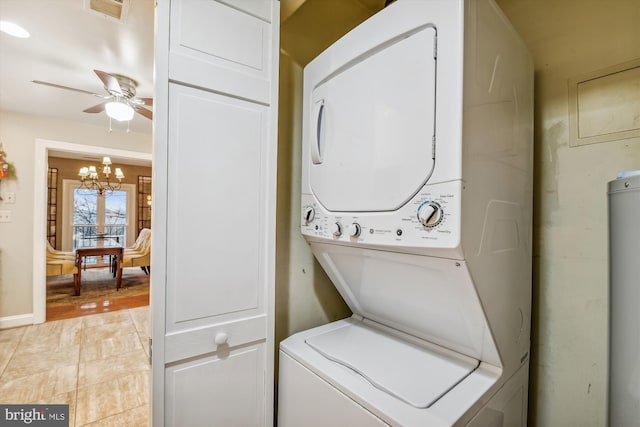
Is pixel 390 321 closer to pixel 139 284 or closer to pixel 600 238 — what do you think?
pixel 600 238

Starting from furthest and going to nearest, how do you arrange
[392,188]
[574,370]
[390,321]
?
[390,321] → [574,370] → [392,188]

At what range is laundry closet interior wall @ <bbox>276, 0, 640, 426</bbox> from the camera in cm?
103

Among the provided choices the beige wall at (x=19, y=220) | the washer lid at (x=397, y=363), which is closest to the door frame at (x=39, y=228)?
the beige wall at (x=19, y=220)

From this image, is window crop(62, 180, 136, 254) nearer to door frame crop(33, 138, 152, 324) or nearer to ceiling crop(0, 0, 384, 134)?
door frame crop(33, 138, 152, 324)

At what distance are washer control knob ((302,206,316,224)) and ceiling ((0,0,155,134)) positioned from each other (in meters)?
1.65

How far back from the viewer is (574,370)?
110cm

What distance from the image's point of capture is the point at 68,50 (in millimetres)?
2205

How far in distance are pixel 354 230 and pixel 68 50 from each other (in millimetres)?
2709

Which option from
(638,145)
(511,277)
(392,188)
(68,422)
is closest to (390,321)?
(511,277)

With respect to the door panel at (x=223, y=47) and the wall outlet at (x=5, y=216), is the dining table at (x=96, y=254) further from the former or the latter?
the door panel at (x=223, y=47)

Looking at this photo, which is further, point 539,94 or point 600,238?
point 539,94

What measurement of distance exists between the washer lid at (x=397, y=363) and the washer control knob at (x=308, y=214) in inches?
19.3

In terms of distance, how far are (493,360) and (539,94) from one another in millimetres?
1045

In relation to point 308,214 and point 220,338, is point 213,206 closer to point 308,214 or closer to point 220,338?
point 308,214
